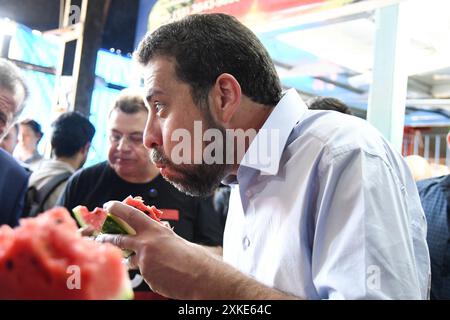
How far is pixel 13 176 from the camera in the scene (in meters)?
0.54

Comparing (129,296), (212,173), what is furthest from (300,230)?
(129,296)

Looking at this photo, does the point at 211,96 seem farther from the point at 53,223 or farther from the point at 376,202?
the point at 53,223

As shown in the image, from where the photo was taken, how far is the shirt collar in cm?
74

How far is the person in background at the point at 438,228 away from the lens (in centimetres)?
102

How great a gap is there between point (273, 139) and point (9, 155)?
0.39m

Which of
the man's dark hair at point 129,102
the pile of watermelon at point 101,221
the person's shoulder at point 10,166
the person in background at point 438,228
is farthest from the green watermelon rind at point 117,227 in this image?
the person in background at point 438,228

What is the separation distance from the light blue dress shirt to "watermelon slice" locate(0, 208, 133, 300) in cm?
33

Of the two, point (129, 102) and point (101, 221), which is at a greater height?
point (129, 102)

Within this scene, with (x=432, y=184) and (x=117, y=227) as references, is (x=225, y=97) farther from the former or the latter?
(x=432, y=184)

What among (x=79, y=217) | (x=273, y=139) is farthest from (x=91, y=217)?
(x=273, y=139)

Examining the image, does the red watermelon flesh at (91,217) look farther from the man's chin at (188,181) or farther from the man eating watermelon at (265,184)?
the man's chin at (188,181)

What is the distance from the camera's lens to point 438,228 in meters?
1.14

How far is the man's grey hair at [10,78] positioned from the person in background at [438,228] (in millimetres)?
842
